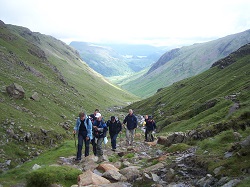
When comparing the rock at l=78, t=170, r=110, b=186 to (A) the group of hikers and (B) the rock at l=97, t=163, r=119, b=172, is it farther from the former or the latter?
(A) the group of hikers

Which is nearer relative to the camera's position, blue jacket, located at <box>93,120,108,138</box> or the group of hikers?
the group of hikers

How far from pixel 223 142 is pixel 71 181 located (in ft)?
35.2

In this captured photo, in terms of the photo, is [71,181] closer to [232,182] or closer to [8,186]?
[8,186]

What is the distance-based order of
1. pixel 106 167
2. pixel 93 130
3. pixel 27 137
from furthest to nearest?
pixel 27 137
pixel 93 130
pixel 106 167

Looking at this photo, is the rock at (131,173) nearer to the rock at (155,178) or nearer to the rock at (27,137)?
the rock at (155,178)

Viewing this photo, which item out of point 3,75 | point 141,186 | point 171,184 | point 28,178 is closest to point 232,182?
point 171,184

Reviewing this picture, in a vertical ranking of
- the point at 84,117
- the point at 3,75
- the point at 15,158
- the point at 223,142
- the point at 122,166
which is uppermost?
the point at 3,75

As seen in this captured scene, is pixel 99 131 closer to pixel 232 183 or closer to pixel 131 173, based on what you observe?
pixel 131 173

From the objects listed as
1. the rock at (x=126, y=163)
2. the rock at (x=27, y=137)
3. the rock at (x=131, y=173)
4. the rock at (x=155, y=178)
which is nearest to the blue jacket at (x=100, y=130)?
the rock at (x=126, y=163)

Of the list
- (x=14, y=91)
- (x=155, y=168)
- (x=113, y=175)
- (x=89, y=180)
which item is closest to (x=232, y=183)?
(x=155, y=168)

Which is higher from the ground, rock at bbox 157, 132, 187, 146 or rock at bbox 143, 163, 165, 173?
rock at bbox 143, 163, 165, 173

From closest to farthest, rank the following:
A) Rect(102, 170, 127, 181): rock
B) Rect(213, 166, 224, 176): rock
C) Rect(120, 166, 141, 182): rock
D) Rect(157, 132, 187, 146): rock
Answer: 1. Rect(213, 166, 224, 176): rock
2. Rect(120, 166, 141, 182): rock
3. Rect(102, 170, 127, 181): rock
4. Rect(157, 132, 187, 146): rock

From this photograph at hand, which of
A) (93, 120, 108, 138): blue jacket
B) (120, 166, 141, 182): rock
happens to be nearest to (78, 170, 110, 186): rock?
(120, 166, 141, 182): rock

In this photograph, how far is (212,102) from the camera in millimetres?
61938
